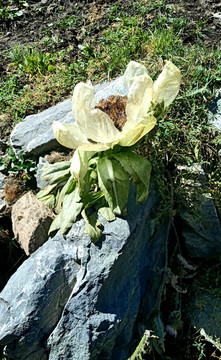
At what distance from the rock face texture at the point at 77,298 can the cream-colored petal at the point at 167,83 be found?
2.12ft

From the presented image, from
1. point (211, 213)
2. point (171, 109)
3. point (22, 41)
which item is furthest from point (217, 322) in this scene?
point (22, 41)

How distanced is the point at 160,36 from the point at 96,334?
252 centimetres

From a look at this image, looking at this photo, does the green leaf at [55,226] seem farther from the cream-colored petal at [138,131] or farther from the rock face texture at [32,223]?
the cream-colored petal at [138,131]

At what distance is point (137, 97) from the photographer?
227 centimetres

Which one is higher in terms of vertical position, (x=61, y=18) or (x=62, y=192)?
(x=61, y=18)

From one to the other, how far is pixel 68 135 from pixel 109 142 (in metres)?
0.23

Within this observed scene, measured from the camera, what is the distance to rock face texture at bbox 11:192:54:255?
9.29ft

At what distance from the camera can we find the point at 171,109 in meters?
3.23

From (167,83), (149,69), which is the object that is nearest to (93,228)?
(167,83)

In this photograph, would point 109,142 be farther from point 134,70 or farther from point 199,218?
point 199,218

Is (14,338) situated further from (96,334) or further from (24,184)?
(24,184)

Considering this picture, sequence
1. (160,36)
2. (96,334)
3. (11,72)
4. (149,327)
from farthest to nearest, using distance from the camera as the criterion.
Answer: (11,72) < (160,36) < (149,327) < (96,334)

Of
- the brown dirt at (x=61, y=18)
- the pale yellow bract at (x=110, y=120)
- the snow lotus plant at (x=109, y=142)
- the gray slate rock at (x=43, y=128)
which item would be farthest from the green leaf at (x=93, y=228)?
the brown dirt at (x=61, y=18)

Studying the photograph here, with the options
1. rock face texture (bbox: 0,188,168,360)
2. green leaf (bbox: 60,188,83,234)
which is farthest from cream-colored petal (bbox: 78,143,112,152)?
rock face texture (bbox: 0,188,168,360)
